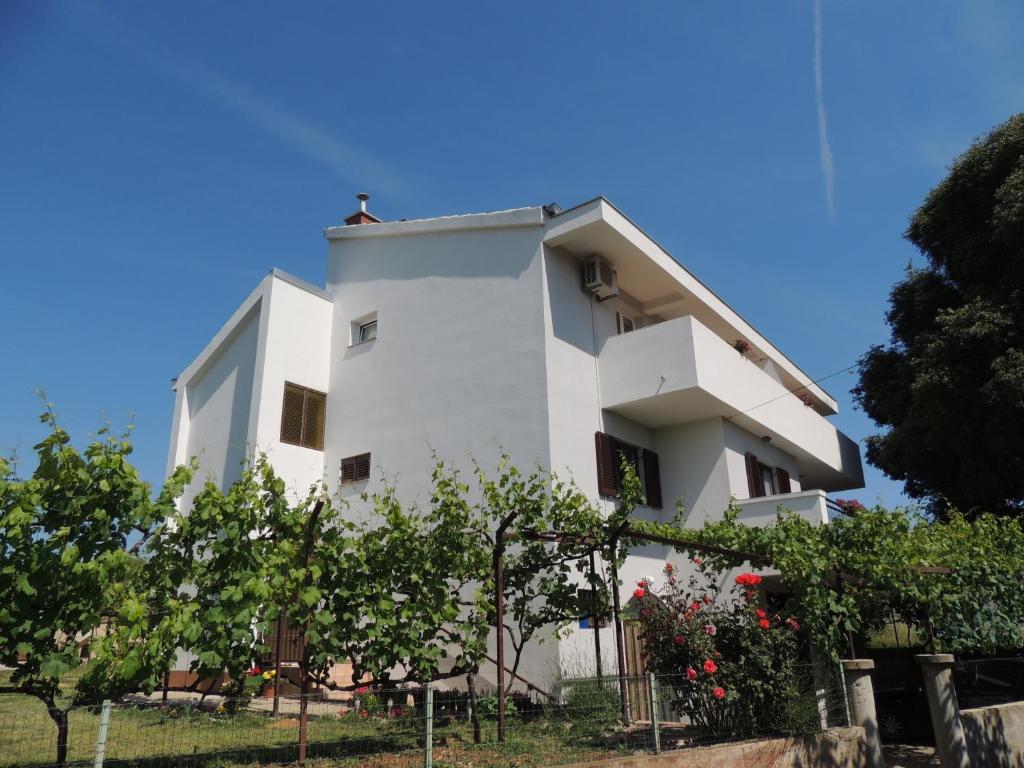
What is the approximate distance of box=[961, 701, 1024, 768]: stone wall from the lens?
27.8ft

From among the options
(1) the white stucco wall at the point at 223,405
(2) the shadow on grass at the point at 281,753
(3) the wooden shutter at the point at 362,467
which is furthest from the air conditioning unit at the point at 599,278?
(2) the shadow on grass at the point at 281,753

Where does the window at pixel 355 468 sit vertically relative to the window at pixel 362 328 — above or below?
below

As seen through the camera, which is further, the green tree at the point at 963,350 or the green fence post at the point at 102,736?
the green tree at the point at 963,350

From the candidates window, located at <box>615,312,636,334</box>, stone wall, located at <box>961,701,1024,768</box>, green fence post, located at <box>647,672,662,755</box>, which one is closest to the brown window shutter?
window, located at <box>615,312,636,334</box>

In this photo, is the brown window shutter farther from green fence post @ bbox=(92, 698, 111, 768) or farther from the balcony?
green fence post @ bbox=(92, 698, 111, 768)

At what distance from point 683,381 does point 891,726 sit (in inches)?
239

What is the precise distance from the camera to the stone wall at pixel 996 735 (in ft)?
27.8

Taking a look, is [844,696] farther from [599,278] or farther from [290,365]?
[290,365]

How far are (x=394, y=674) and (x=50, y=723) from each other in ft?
25.2

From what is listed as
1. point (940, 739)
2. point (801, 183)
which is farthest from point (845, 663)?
point (801, 183)

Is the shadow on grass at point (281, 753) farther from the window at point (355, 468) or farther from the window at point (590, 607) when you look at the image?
the window at point (355, 468)

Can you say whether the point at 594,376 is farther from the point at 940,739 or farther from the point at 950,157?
the point at 950,157

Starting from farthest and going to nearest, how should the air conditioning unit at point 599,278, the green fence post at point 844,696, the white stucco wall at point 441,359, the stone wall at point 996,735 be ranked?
the air conditioning unit at point 599,278 → the white stucco wall at point 441,359 → the stone wall at point 996,735 → the green fence post at point 844,696

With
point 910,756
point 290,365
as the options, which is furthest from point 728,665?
point 290,365
